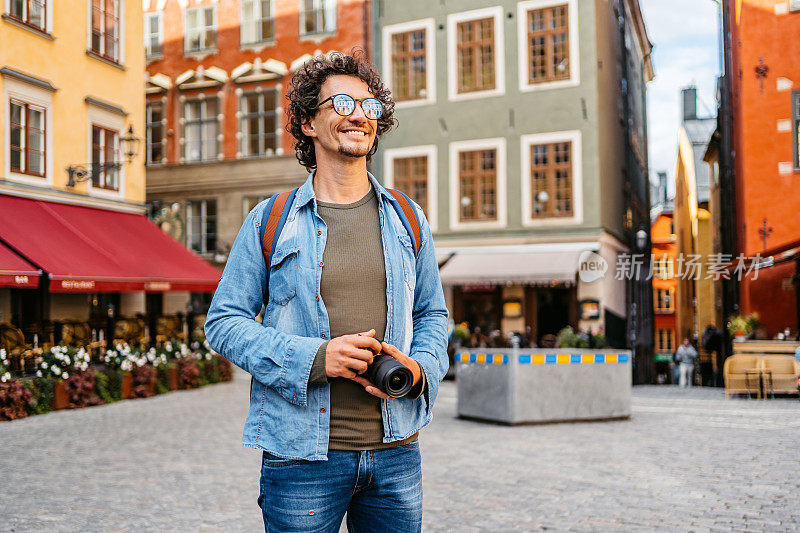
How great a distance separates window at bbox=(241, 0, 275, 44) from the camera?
26984 millimetres

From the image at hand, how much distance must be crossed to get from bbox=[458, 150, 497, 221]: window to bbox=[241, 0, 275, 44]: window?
7.57 meters

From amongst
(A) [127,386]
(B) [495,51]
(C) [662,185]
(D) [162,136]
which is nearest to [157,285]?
(A) [127,386]

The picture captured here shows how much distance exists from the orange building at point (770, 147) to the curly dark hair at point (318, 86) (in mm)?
18274

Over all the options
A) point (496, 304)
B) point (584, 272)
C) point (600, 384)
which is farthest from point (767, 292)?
point (600, 384)

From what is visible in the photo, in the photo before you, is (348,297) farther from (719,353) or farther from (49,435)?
(719,353)

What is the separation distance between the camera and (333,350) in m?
2.17

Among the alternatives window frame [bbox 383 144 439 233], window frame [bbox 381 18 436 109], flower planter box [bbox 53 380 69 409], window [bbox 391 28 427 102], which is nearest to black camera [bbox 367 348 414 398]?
flower planter box [bbox 53 380 69 409]

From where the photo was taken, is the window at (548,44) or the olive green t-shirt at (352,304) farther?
the window at (548,44)

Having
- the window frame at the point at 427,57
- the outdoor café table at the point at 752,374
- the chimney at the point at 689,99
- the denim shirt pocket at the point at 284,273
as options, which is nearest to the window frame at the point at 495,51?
the window frame at the point at 427,57

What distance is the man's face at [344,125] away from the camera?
2.42 metres

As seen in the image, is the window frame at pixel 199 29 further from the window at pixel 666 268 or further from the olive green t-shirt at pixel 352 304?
the window at pixel 666 268

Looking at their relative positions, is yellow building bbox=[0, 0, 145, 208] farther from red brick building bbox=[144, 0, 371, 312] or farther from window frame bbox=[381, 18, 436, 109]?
window frame bbox=[381, 18, 436, 109]

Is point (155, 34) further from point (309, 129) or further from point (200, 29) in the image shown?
point (309, 129)

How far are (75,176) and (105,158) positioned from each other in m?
1.44
